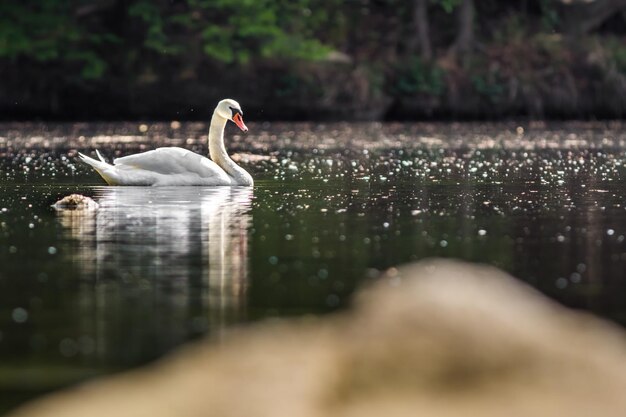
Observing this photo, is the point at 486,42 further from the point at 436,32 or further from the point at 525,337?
the point at 525,337

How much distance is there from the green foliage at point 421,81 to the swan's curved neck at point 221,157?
25.0 meters

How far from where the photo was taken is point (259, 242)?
48.1 ft

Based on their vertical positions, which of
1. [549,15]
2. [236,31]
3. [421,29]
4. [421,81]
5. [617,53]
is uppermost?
[549,15]

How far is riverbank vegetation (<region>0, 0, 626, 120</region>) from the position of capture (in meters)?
47.0

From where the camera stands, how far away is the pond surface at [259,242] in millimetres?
10047

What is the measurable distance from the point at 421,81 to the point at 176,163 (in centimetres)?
2744

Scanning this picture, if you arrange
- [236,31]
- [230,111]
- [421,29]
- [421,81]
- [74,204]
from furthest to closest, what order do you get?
1. [421,29]
2. [236,31]
3. [421,81]
4. [230,111]
5. [74,204]

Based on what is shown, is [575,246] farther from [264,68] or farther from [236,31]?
[236,31]

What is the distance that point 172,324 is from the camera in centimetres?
1009

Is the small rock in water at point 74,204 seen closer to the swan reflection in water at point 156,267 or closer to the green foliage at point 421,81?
the swan reflection in water at point 156,267

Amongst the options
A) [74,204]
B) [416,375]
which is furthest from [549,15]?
[416,375]

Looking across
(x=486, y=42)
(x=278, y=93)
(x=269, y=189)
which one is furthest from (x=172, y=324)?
(x=486, y=42)

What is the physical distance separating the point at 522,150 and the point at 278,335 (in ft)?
77.2

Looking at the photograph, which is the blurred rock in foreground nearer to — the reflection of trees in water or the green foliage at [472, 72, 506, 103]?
the reflection of trees in water
